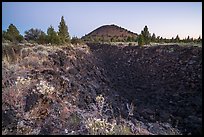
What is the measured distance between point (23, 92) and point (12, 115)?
4.60 ft

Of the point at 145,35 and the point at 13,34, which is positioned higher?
the point at 13,34

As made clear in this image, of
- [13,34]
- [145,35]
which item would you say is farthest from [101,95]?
[145,35]

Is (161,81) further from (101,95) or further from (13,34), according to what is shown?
(13,34)

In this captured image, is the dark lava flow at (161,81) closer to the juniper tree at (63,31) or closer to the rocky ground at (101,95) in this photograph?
the rocky ground at (101,95)

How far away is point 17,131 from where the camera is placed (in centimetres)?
806

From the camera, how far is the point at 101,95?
10.9 metres

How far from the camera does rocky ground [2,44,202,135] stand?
29.4ft

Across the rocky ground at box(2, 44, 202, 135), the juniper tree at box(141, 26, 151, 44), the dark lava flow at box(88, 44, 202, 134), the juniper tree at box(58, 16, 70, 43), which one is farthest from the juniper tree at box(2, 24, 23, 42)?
the juniper tree at box(141, 26, 151, 44)

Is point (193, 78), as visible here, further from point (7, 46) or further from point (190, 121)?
point (7, 46)

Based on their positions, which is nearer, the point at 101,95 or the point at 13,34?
the point at 101,95

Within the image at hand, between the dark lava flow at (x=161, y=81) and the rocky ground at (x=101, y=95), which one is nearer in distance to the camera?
the rocky ground at (x=101, y=95)

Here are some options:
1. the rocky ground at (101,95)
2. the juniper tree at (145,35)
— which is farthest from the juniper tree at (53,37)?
the juniper tree at (145,35)

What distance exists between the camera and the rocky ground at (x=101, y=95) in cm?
895

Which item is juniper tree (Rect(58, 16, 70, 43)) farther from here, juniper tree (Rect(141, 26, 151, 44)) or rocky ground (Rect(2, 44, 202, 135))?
juniper tree (Rect(141, 26, 151, 44))
